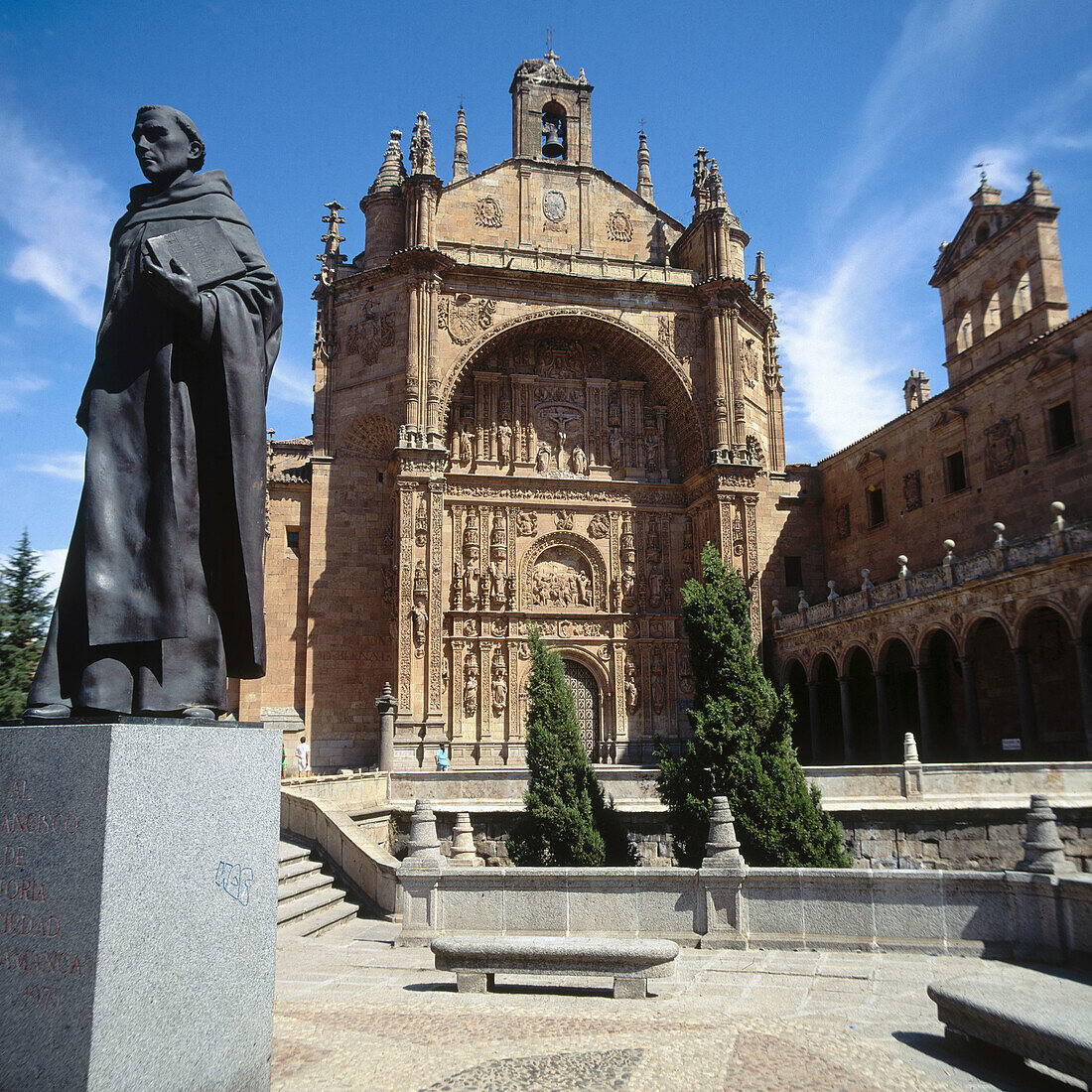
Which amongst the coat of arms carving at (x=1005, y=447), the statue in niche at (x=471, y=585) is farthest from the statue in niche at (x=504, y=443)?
the coat of arms carving at (x=1005, y=447)

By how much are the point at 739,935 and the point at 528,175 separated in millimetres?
26703

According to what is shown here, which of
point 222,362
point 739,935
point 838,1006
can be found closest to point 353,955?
point 739,935

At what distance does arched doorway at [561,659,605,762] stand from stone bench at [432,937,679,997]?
68.8ft

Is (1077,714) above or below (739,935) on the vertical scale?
above

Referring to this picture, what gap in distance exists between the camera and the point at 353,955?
9508 millimetres

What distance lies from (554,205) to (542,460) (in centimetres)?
872

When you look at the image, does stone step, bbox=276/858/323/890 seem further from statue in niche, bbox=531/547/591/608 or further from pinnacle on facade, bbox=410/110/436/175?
pinnacle on facade, bbox=410/110/436/175

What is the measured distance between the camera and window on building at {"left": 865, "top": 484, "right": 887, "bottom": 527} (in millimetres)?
29703

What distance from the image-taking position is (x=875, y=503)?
30.1 metres

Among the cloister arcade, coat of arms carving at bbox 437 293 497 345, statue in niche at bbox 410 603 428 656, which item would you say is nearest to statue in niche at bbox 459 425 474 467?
coat of arms carving at bbox 437 293 497 345

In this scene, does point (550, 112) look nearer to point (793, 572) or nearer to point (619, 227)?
point (619, 227)

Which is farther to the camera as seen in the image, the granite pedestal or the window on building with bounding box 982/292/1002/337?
the window on building with bounding box 982/292/1002/337

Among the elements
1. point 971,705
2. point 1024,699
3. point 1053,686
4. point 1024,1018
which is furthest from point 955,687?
point 1024,1018

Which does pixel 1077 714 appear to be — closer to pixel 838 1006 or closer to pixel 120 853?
pixel 838 1006
